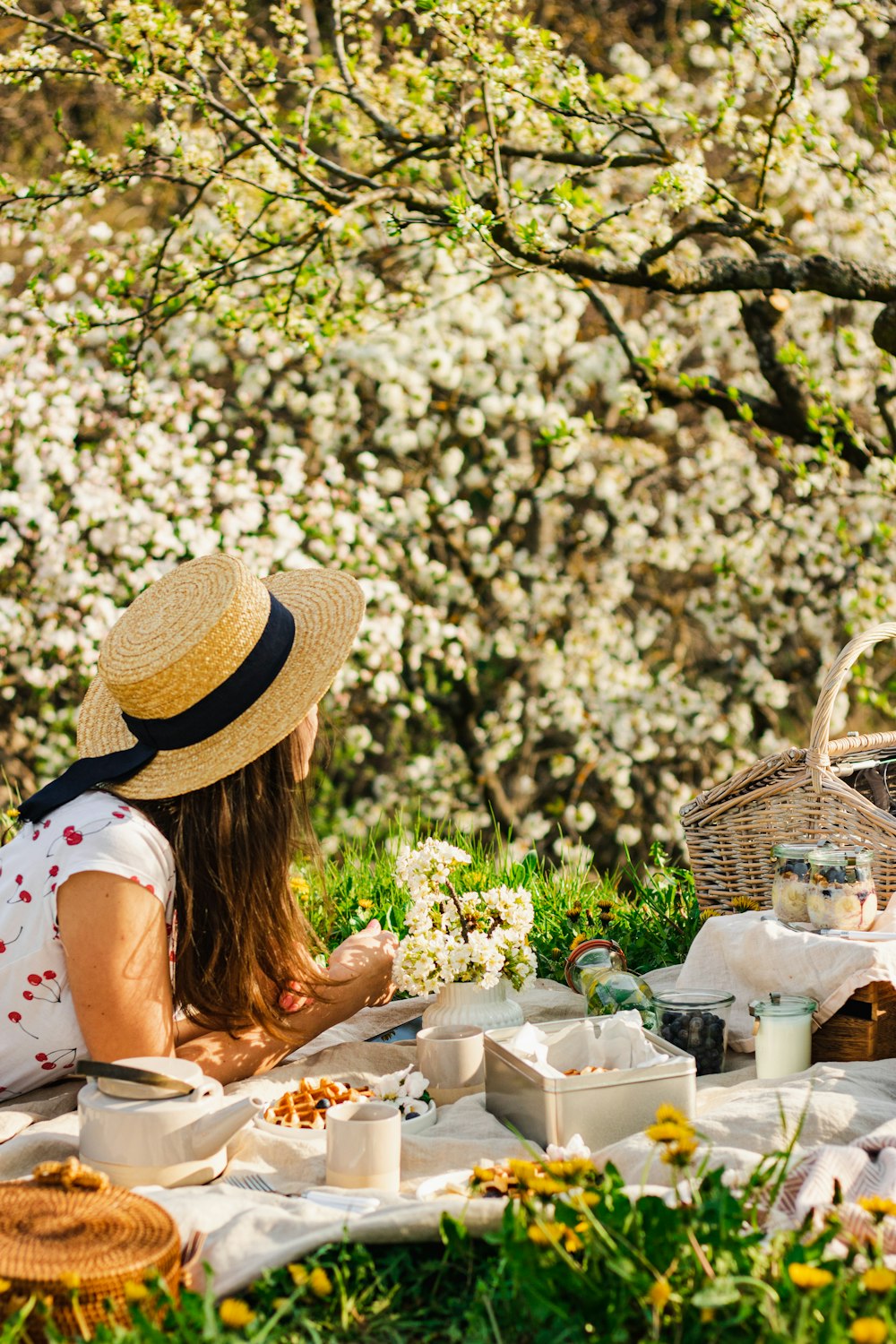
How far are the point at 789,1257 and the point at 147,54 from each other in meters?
2.99

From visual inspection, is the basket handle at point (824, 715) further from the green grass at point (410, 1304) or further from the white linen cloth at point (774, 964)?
the green grass at point (410, 1304)

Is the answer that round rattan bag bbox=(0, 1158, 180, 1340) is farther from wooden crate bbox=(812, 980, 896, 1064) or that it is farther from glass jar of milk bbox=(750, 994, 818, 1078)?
wooden crate bbox=(812, 980, 896, 1064)

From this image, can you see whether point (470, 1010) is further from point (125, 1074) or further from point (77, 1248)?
point (77, 1248)

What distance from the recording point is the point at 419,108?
393 cm

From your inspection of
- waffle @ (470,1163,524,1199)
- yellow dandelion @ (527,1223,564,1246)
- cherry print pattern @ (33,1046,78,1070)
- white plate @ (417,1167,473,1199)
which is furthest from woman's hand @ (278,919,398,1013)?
yellow dandelion @ (527,1223,564,1246)

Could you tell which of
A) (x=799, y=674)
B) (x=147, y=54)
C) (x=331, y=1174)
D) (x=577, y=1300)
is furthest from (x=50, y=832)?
(x=799, y=674)

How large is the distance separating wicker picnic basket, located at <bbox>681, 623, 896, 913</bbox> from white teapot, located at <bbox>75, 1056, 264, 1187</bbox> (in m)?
1.37

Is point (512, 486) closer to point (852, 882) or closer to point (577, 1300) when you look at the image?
point (852, 882)

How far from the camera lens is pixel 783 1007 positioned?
2.12m

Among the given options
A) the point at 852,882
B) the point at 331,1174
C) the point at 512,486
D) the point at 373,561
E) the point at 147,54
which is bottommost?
the point at 331,1174

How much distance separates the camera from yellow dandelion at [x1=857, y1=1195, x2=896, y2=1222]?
1.40m

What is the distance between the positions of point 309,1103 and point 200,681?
0.65m

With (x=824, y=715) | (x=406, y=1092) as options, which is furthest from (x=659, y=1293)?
(x=824, y=715)

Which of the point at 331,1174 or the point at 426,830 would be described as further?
the point at 426,830
